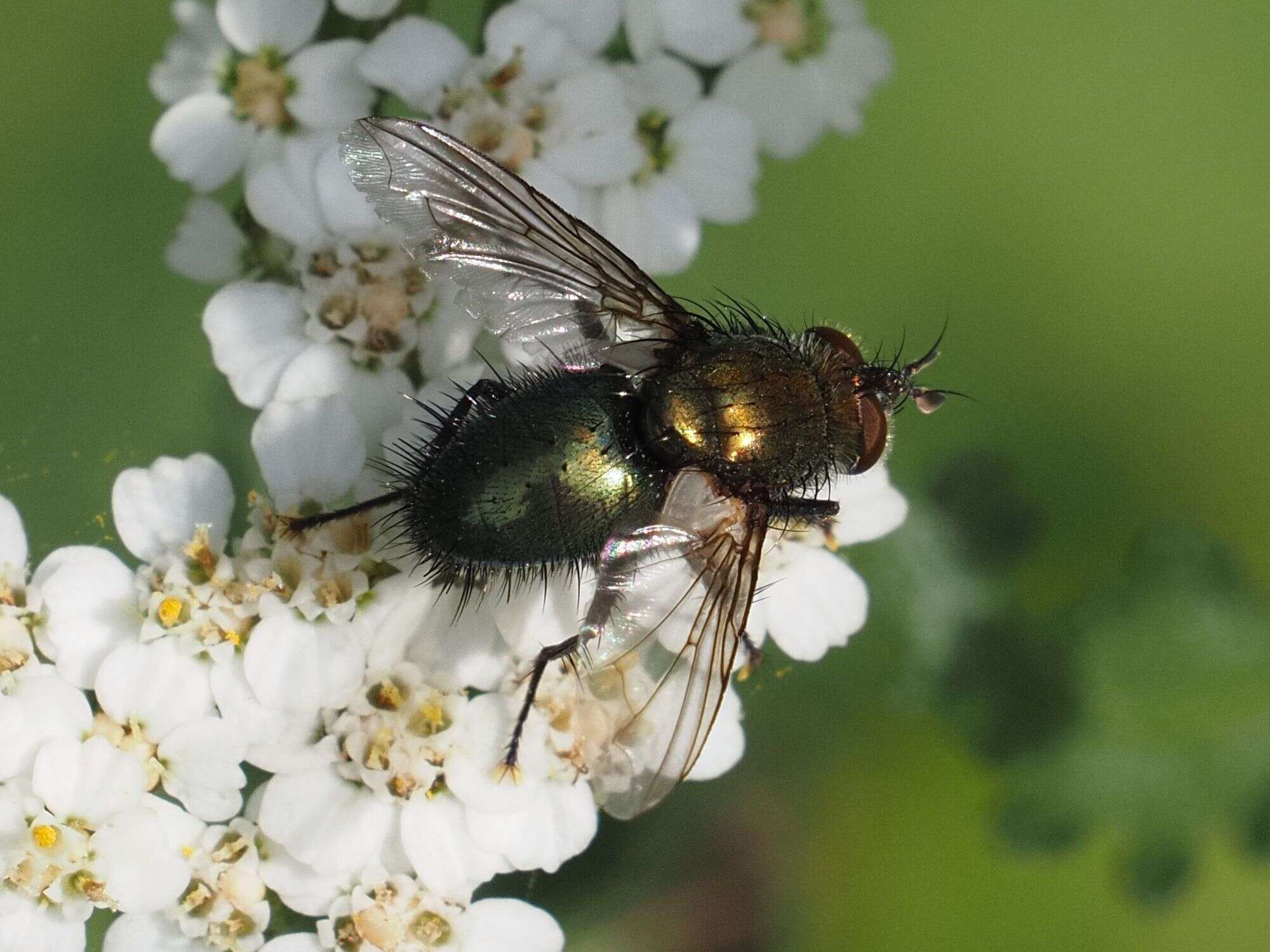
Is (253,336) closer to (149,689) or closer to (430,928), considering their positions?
(149,689)

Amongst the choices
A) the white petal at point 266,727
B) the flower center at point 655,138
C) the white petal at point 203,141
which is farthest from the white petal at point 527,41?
the white petal at point 266,727

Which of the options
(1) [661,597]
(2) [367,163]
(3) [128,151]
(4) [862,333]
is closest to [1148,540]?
(4) [862,333]

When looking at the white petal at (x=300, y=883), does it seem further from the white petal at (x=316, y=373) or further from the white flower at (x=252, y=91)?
the white flower at (x=252, y=91)

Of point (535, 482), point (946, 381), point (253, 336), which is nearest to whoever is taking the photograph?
point (535, 482)

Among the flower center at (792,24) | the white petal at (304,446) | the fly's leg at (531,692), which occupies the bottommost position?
the fly's leg at (531,692)

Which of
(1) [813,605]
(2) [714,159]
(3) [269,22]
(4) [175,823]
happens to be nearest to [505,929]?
(4) [175,823]

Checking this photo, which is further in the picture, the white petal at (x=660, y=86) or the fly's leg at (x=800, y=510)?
the white petal at (x=660, y=86)

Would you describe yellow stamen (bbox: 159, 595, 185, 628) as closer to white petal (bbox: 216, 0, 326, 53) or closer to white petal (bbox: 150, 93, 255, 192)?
white petal (bbox: 150, 93, 255, 192)
